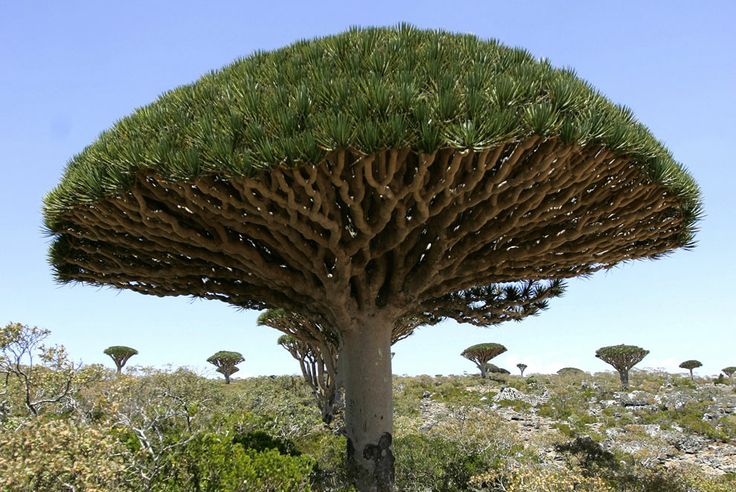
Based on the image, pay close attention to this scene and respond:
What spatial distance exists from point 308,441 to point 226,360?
93.4 ft

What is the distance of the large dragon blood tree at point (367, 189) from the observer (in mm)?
5562

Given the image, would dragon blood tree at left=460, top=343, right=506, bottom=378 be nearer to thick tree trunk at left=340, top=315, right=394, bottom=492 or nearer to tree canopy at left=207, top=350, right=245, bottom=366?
tree canopy at left=207, top=350, right=245, bottom=366

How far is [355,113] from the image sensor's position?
5.54 m

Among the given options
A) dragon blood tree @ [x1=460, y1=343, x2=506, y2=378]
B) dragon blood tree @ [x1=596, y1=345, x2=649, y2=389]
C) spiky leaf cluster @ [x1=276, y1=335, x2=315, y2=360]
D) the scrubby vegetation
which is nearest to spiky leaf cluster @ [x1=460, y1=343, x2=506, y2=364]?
dragon blood tree @ [x1=460, y1=343, x2=506, y2=378]

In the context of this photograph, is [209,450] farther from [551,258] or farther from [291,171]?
[551,258]

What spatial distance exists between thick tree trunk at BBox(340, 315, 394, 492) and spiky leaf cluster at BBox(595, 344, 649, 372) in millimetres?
25142

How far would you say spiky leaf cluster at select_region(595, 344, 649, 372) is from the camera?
29.1 meters

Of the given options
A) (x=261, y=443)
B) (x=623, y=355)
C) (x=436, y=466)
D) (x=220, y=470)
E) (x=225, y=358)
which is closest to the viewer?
(x=220, y=470)

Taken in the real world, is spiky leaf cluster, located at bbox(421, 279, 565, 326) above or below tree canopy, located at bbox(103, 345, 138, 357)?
below

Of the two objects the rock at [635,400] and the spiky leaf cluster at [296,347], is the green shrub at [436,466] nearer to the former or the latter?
the spiky leaf cluster at [296,347]

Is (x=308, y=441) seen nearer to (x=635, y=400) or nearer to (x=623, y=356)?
(x=635, y=400)

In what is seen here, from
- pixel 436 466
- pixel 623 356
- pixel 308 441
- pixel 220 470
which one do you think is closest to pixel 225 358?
pixel 623 356

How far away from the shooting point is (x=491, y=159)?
582cm

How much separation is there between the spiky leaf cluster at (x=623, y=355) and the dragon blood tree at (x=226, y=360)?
22109 mm
